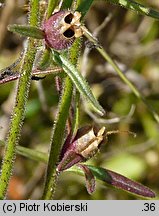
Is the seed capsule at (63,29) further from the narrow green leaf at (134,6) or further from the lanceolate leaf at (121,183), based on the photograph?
the lanceolate leaf at (121,183)

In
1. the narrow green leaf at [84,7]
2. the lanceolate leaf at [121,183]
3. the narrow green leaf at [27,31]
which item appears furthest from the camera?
the lanceolate leaf at [121,183]

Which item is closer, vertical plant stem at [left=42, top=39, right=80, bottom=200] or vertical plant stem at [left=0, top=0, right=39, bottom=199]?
vertical plant stem at [left=0, top=0, right=39, bottom=199]

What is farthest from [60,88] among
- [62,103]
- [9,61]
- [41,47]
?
[9,61]

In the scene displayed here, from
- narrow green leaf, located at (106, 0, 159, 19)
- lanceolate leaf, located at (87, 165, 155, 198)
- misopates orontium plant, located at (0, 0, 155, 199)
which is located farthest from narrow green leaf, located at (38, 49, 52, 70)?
lanceolate leaf, located at (87, 165, 155, 198)

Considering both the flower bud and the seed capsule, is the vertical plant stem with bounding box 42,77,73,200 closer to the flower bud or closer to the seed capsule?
the flower bud

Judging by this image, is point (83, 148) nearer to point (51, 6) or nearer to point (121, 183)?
point (121, 183)

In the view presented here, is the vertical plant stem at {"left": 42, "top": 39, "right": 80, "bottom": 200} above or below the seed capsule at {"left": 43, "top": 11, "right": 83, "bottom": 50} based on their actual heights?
below

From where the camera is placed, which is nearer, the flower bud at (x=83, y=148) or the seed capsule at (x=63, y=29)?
the seed capsule at (x=63, y=29)

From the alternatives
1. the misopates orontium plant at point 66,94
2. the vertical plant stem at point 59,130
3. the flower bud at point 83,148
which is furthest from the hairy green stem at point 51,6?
the flower bud at point 83,148
